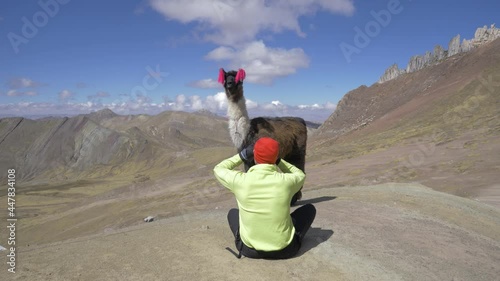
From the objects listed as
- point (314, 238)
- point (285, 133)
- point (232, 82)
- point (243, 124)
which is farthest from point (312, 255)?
point (232, 82)

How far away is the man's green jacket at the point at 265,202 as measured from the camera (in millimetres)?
4746

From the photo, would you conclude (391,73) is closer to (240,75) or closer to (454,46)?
(454,46)

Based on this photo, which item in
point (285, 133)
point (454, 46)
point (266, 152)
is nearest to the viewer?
point (266, 152)

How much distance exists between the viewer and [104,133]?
114 metres

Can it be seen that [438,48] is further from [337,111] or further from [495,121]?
[495,121]

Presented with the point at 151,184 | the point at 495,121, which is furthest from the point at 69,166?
the point at 495,121

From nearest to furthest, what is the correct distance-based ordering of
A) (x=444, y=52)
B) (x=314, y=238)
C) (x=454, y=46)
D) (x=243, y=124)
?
(x=314, y=238)
(x=243, y=124)
(x=454, y=46)
(x=444, y=52)

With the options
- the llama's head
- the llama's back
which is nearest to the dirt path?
the llama's back

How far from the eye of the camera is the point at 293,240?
5.11 m

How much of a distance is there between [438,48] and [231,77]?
226 feet

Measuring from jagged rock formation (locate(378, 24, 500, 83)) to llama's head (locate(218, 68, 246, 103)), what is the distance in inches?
2490

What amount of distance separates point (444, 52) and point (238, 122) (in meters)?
68.1

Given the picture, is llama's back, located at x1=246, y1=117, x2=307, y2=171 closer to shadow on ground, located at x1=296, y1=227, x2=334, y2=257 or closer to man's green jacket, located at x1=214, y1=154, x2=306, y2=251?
shadow on ground, located at x1=296, y1=227, x2=334, y2=257

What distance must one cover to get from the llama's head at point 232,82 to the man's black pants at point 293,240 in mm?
3375
